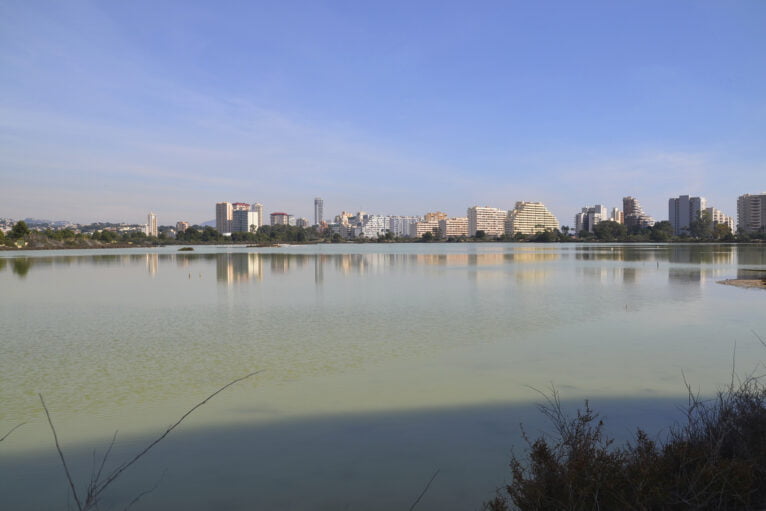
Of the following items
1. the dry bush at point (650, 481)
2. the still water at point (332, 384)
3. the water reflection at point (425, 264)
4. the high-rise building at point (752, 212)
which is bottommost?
the still water at point (332, 384)

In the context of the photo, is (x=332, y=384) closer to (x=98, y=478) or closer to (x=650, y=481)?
(x=98, y=478)

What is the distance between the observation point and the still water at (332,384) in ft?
17.4

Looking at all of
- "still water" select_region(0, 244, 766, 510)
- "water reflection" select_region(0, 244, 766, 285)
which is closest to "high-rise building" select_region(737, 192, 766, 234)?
"water reflection" select_region(0, 244, 766, 285)

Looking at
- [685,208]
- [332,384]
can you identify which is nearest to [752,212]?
[685,208]

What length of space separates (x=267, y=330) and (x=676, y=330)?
10.6m

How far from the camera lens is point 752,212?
150625 millimetres

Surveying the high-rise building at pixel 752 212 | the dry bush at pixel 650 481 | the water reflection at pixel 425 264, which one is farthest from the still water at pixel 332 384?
the high-rise building at pixel 752 212

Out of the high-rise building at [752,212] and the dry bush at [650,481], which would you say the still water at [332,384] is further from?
→ the high-rise building at [752,212]

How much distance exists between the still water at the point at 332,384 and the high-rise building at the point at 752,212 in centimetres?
15661

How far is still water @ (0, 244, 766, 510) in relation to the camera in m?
5.29

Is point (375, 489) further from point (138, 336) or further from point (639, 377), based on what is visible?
point (138, 336)

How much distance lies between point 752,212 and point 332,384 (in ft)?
591

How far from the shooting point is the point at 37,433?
6480mm

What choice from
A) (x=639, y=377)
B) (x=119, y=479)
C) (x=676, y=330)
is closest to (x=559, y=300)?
(x=676, y=330)
